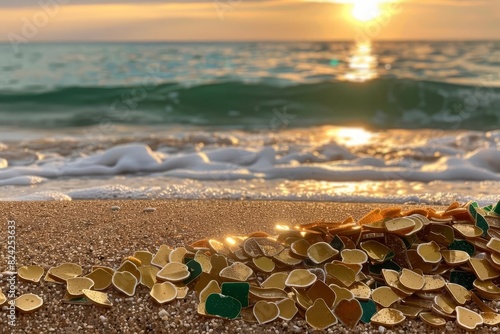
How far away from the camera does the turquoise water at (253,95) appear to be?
991 centimetres

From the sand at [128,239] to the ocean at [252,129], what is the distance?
2.04ft

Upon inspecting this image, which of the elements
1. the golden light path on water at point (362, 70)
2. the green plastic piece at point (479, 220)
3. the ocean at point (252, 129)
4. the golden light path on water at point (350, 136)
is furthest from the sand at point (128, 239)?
the golden light path on water at point (362, 70)

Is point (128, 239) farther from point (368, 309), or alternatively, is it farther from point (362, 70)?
point (362, 70)

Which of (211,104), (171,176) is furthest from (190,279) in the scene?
(211,104)

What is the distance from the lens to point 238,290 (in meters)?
2.23

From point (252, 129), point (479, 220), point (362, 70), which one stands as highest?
point (362, 70)

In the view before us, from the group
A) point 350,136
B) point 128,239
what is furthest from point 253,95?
point 128,239

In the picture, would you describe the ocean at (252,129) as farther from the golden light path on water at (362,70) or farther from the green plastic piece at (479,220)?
the green plastic piece at (479,220)

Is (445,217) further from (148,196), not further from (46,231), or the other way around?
(148,196)

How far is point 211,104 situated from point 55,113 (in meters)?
3.03

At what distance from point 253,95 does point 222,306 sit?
9.92m

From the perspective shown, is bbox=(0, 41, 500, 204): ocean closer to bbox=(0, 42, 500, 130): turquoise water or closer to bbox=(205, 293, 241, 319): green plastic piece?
bbox=(0, 42, 500, 130): turquoise water

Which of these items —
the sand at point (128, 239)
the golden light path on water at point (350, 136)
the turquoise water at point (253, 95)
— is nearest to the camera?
the sand at point (128, 239)

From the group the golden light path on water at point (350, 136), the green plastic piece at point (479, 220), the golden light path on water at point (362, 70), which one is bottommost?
the green plastic piece at point (479, 220)
